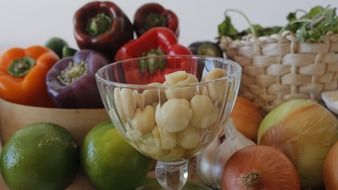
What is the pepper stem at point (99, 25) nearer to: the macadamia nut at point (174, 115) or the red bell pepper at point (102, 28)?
the red bell pepper at point (102, 28)

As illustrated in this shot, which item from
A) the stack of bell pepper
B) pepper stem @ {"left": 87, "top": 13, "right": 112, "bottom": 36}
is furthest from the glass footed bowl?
pepper stem @ {"left": 87, "top": 13, "right": 112, "bottom": 36}

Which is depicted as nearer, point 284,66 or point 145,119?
point 145,119

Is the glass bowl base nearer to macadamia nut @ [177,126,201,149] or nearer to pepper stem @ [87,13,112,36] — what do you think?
macadamia nut @ [177,126,201,149]

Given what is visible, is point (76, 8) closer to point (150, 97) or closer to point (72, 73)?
point (72, 73)

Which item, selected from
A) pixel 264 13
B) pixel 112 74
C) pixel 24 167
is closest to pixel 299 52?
pixel 112 74

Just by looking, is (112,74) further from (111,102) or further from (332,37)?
(332,37)

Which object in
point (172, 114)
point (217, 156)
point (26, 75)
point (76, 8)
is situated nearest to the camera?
point (172, 114)

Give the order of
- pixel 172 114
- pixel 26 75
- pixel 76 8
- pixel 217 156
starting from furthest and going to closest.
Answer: pixel 76 8 → pixel 26 75 → pixel 217 156 → pixel 172 114

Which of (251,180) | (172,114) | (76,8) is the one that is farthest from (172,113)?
(76,8)
